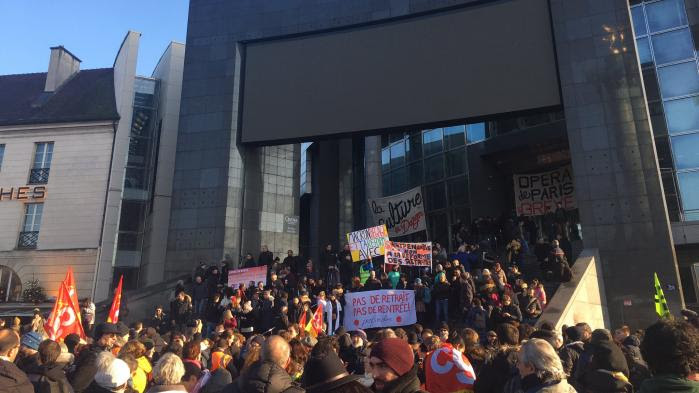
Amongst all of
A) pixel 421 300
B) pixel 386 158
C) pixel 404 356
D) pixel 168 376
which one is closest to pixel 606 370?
pixel 404 356

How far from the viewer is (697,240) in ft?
66.4

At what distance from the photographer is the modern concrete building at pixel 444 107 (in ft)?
63.1

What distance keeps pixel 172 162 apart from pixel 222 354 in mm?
24484

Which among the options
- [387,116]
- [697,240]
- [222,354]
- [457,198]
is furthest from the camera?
[457,198]

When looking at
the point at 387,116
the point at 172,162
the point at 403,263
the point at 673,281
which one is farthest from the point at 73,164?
the point at 673,281

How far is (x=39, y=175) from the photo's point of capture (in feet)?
95.9

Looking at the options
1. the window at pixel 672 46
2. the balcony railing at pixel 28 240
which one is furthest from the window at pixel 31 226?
the window at pixel 672 46

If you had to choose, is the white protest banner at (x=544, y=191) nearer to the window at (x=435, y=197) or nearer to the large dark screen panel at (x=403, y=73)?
the window at (x=435, y=197)

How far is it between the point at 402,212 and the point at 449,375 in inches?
866

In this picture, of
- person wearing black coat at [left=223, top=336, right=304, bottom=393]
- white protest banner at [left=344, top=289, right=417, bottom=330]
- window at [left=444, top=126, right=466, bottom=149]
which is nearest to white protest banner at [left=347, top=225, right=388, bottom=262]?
white protest banner at [left=344, top=289, right=417, bottom=330]

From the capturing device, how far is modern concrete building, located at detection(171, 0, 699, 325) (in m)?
19.2

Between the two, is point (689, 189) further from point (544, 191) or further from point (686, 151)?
point (544, 191)

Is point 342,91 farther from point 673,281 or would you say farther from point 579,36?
point 673,281

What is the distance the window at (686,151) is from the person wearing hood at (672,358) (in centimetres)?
2188
